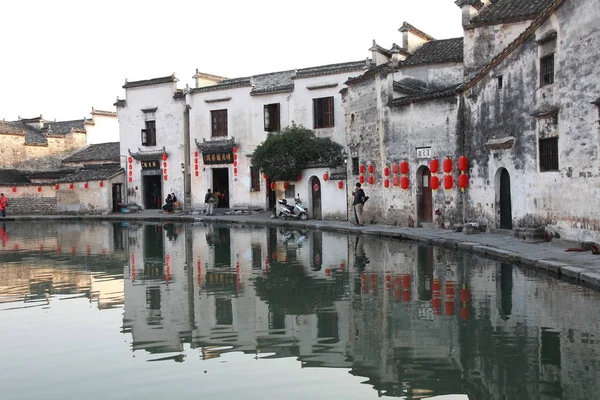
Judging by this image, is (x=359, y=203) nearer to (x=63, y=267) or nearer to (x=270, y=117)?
(x=63, y=267)

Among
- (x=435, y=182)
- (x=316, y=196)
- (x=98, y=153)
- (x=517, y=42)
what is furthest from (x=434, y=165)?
(x=98, y=153)

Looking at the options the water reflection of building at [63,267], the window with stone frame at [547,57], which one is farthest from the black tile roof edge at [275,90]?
the window with stone frame at [547,57]

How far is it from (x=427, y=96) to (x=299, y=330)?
1374 centimetres

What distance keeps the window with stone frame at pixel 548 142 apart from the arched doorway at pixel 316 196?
41.6 feet

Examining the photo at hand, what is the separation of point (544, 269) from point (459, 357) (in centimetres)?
569

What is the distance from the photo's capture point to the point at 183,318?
28.0ft

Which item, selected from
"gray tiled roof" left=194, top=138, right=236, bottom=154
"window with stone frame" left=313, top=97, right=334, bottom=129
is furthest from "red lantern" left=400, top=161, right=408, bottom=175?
"gray tiled roof" left=194, top=138, right=236, bottom=154

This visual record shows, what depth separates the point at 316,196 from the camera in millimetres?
27016


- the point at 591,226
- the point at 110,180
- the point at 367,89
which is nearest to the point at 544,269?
the point at 591,226

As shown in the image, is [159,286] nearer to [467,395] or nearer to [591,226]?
[467,395]

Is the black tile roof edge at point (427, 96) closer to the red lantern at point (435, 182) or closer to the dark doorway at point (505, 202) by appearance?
the red lantern at point (435, 182)

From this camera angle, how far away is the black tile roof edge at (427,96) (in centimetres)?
1911

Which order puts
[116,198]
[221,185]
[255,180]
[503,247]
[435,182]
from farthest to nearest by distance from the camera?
[116,198], [221,185], [255,180], [435,182], [503,247]

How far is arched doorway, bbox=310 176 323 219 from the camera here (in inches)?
1056
